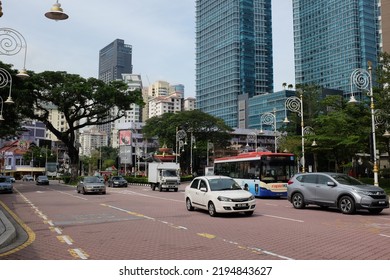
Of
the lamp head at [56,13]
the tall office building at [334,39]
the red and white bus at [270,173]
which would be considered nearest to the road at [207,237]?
the lamp head at [56,13]

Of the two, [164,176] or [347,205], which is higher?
[164,176]

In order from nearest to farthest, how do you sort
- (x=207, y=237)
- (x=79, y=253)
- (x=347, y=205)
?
(x=79, y=253), (x=207, y=237), (x=347, y=205)

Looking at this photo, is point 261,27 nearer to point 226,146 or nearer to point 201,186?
point 226,146

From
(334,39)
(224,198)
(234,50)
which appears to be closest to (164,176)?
(224,198)

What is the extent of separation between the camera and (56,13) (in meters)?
11.1

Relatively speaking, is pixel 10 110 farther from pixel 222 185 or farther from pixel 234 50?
pixel 234 50

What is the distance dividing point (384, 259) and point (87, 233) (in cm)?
764

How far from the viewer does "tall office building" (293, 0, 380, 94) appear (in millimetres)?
128625

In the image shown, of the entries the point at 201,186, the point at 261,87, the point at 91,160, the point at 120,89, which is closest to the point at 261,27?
the point at 261,87

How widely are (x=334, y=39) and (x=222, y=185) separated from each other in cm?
13738

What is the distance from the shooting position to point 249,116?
143000mm

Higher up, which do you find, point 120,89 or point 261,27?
point 261,27

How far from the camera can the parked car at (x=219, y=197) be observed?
14.1m

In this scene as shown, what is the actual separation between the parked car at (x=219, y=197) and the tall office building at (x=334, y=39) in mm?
111650
